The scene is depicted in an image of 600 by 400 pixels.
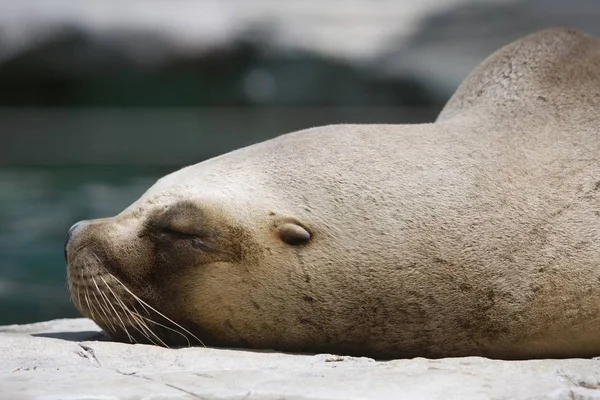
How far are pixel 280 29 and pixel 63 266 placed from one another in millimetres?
5529

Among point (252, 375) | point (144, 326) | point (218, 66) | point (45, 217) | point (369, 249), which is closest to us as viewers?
point (252, 375)

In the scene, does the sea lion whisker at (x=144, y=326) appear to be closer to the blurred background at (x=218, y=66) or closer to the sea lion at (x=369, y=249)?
the sea lion at (x=369, y=249)

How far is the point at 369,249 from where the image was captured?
3.44 meters

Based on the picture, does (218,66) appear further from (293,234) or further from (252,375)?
(252,375)

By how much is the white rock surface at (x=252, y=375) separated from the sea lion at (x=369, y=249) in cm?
13

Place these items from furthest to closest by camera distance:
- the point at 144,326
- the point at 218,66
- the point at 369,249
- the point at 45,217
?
the point at 218,66 < the point at 45,217 < the point at 144,326 < the point at 369,249

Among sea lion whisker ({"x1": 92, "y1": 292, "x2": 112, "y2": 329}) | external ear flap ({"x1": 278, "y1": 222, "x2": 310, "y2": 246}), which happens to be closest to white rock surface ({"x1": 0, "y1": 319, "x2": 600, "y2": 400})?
sea lion whisker ({"x1": 92, "y1": 292, "x2": 112, "y2": 329})

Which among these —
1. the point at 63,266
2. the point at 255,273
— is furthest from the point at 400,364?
the point at 63,266

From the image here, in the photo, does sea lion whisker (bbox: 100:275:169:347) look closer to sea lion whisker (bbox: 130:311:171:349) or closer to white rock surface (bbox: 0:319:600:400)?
sea lion whisker (bbox: 130:311:171:349)

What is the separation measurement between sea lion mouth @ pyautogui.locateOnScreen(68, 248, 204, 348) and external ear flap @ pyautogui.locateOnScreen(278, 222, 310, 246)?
0.44 metres

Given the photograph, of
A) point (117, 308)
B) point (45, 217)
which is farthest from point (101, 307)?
point (45, 217)

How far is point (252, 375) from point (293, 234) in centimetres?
56

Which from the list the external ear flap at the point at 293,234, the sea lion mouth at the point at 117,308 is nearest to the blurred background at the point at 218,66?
the sea lion mouth at the point at 117,308

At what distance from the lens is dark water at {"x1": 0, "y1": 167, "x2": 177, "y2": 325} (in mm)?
7293
